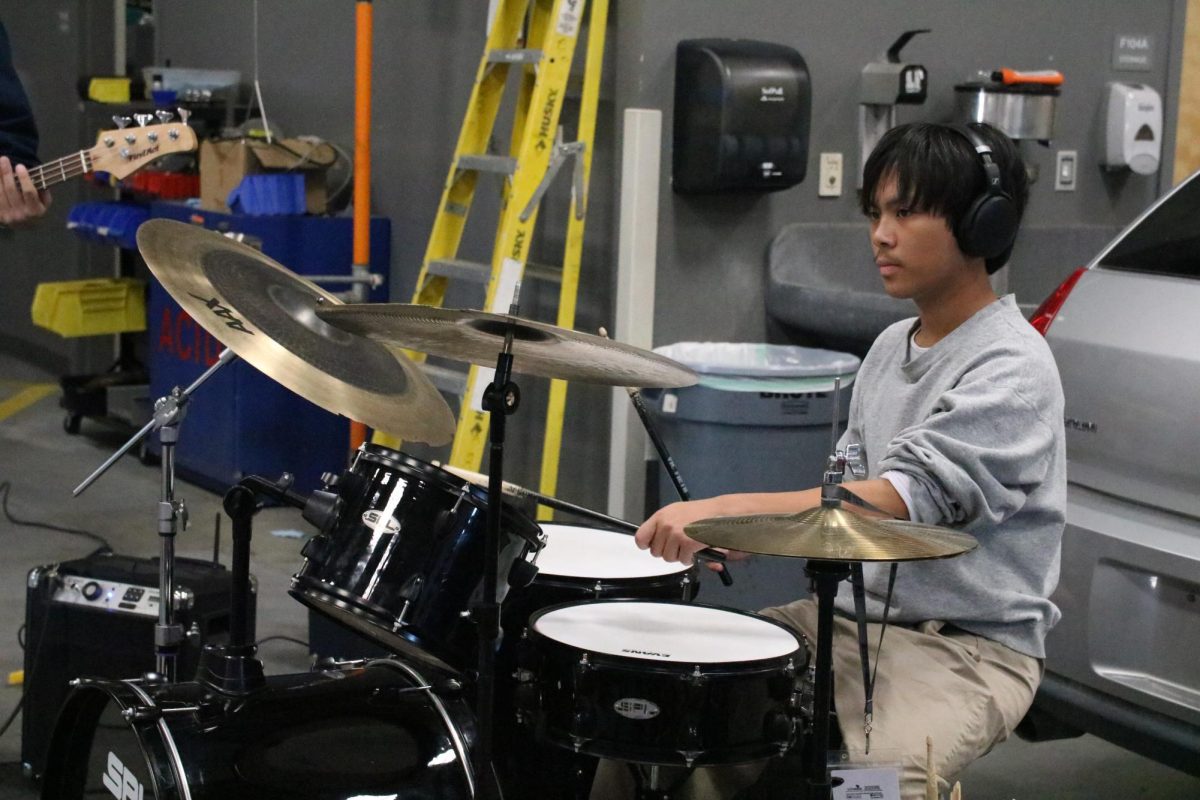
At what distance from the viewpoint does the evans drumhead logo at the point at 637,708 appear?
2057 millimetres

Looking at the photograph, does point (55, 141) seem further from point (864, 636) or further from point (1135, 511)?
point (864, 636)

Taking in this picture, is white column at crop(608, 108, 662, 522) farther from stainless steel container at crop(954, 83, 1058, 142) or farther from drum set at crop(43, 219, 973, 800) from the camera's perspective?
drum set at crop(43, 219, 973, 800)

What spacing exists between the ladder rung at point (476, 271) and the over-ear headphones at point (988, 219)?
232cm

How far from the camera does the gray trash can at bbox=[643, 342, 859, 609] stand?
3.95 m

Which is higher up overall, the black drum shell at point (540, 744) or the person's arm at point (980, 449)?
the person's arm at point (980, 449)

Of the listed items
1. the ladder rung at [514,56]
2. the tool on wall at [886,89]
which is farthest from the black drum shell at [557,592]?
the tool on wall at [886,89]

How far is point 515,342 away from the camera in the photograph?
7.01ft

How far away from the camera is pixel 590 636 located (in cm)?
217

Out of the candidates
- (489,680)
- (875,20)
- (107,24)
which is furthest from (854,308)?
(107,24)

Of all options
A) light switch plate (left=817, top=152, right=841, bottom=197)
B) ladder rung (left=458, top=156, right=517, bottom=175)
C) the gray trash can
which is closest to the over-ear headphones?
the gray trash can

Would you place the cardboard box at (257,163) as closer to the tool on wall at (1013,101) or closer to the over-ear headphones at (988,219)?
the tool on wall at (1013,101)

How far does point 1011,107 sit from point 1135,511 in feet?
7.48

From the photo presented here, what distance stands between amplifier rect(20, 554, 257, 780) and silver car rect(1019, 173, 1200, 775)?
5.38ft

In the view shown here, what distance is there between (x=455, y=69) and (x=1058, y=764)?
121 inches
